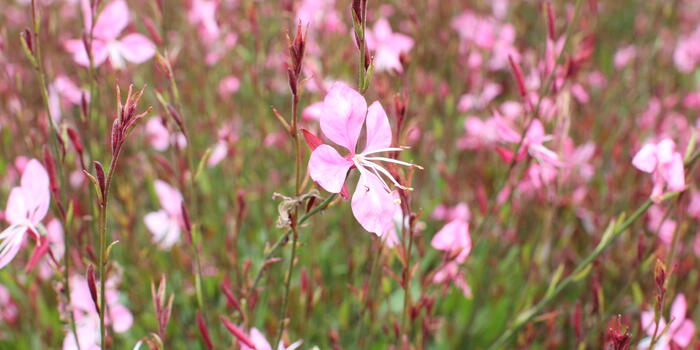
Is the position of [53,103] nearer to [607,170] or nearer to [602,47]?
[607,170]

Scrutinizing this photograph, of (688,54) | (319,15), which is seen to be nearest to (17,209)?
(319,15)

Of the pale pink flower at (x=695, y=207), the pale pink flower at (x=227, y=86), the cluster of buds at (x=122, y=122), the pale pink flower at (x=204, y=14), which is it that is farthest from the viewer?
the pale pink flower at (x=227, y=86)

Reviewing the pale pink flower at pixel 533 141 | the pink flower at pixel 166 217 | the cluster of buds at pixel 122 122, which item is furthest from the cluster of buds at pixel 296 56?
the pink flower at pixel 166 217

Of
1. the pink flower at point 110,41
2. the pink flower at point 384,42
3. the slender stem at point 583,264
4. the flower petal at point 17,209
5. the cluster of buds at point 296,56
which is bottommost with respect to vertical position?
the slender stem at point 583,264

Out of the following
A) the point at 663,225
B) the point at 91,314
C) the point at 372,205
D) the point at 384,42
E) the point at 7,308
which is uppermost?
the point at 372,205

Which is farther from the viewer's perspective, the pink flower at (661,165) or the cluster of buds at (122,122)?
the pink flower at (661,165)

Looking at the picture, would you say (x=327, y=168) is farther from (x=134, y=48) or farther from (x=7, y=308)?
(x=7, y=308)

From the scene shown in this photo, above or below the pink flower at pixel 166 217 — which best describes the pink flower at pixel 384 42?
above

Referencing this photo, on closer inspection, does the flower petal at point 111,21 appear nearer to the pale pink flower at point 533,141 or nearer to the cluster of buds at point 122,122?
the cluster of buds at point 122,122
